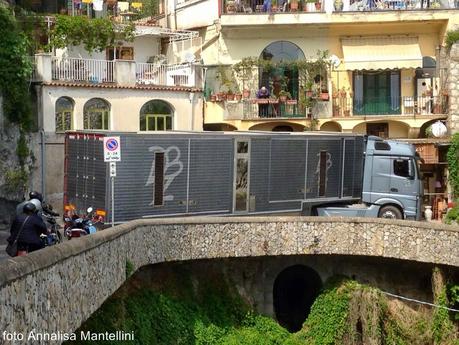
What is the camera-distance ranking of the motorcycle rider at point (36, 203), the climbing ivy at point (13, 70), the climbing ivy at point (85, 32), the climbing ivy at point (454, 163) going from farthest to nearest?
the climbing ivy at point (454, 163) < the climbing ivy at point (85, 32) < the climbing ivy at point (13, 70) < the motorcycle rider at point (36, 203)

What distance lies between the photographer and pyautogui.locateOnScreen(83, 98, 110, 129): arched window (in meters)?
34.2

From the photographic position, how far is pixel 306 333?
2567cm

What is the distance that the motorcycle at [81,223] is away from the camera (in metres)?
21.4

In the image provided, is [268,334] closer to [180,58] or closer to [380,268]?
[380,268]

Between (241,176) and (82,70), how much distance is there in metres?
9.72

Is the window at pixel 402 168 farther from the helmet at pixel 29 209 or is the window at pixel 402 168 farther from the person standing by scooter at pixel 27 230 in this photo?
the helmet at pixel 29 209

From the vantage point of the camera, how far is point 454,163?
36469mm

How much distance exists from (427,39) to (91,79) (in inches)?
568

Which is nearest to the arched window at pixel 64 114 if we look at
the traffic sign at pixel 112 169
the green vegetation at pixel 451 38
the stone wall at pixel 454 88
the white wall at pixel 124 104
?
the white wall at pixel 124 104

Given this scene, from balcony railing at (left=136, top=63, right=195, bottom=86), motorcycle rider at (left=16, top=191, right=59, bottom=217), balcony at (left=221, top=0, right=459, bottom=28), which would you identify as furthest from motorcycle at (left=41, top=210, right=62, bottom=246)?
balcony at (left=221, top=0, right=459, bottom=28)

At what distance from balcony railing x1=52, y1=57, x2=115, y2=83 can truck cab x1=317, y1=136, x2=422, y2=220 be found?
418 inches

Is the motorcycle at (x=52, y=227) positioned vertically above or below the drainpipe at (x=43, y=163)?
below

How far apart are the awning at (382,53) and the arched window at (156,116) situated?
794 centimetres

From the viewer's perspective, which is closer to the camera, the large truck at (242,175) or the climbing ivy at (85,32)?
the large truck at (242,175)
